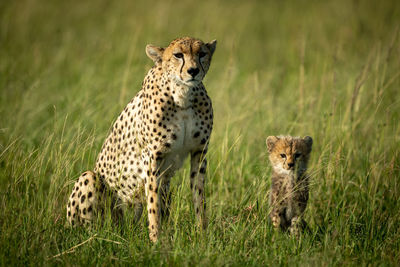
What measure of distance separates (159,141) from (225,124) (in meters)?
1.66

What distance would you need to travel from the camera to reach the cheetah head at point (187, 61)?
2.99m

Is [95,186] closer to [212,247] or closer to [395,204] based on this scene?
[212,247]

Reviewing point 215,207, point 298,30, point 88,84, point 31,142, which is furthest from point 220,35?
point 215,207

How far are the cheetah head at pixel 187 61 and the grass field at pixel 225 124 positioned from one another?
22.7 inches

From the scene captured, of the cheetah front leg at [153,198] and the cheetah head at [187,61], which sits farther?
the cheetah front leg at [153,198]

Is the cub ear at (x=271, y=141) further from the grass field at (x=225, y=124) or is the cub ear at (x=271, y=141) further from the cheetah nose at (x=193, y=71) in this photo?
the cheetah nose at (x=193, y=71)

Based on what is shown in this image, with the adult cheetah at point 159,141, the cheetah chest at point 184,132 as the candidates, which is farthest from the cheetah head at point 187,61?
the cheetah chest at point 184,132

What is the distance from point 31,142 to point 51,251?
Answer: 193 centimetres

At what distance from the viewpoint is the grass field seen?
296cm

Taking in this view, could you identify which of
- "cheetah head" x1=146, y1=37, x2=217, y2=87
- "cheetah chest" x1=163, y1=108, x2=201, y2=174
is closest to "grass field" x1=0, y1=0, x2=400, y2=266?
"cheetah chest" x1=163, y1=108, x2=201, y2=174

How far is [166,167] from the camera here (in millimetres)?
3312

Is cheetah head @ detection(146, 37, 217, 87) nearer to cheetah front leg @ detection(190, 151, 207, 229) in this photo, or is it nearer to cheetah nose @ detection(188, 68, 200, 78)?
cheetah nose @ detection(188, 68, 200, 78)

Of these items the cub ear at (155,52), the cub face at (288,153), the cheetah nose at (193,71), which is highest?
the cub ear at (155,52)

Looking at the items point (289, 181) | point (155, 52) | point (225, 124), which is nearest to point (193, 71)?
point (155, 52)
